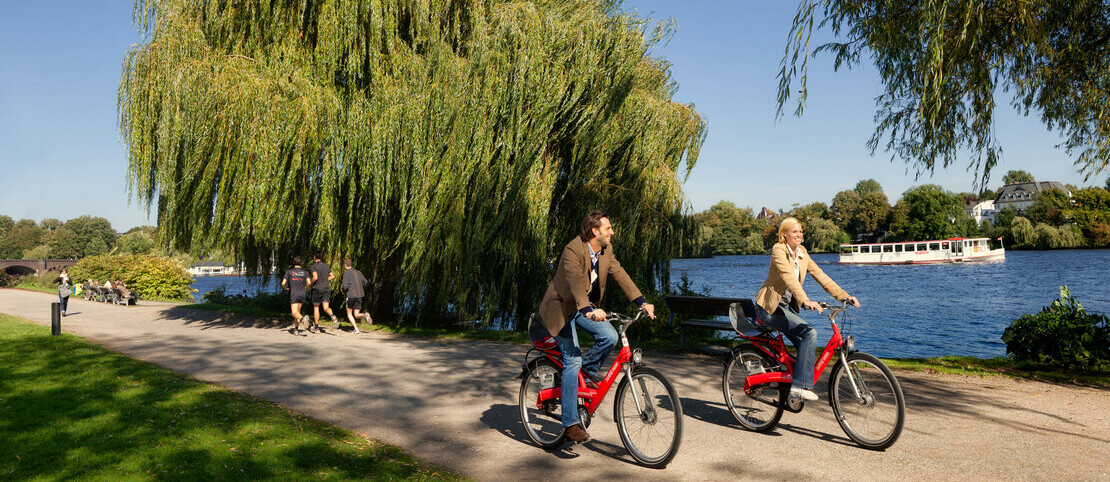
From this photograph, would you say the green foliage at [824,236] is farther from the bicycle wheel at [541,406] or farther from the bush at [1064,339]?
the bicycle wheel at [541,406]

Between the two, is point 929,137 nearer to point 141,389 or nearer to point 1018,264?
point 141,389

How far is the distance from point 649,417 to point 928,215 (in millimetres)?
102777

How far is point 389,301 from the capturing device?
51.0 feet

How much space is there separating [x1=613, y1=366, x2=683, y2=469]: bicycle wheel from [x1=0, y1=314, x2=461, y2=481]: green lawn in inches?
48.8

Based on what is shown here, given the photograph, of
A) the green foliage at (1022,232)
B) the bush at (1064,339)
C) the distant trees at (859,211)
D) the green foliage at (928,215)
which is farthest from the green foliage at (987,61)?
the distant trees at (859,211)

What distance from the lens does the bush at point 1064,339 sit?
7.82 metres

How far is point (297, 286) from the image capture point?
42.1 feet

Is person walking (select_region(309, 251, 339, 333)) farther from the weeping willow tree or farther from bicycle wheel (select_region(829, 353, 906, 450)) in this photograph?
bicycle wheel (select_region(829, 353, 906, 450))

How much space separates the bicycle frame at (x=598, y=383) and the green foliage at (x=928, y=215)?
101155mm

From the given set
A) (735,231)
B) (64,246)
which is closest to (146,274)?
(735,231)

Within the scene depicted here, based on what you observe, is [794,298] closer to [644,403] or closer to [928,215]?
[644,403]

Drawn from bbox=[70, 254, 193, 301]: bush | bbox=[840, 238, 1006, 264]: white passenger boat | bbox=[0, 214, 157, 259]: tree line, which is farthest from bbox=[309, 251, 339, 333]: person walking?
bbox=[0, 214, 157, 259]: tree line

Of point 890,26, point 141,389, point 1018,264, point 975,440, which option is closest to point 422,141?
point 141,389

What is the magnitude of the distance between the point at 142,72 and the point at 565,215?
28.3 ft
